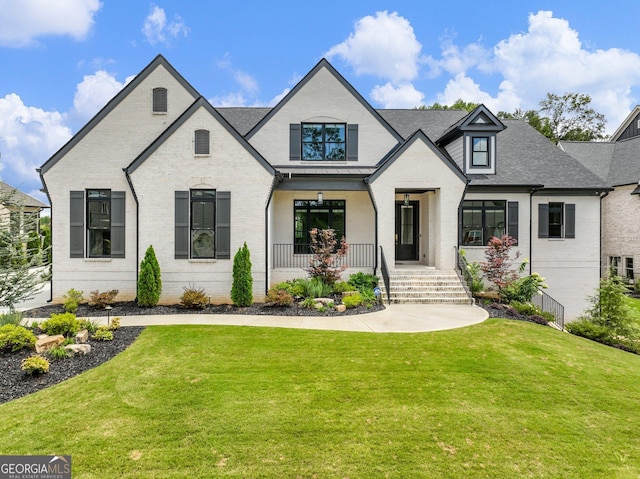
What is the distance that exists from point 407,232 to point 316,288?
630cm

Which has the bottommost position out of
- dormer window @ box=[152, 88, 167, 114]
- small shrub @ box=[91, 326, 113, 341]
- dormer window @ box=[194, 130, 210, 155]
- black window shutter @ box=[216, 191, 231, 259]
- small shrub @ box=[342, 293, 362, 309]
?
small shrub @ box=[91, 326, 113, 341]

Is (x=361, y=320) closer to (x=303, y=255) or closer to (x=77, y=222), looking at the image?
(x=303, y=255)

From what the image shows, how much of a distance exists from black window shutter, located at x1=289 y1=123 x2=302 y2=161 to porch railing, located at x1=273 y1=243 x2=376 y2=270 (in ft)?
12.6

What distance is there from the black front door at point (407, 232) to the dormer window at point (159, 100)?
10.5 meters

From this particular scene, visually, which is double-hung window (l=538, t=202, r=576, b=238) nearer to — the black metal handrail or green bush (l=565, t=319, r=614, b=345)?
green bush (l=565, t=319, r=614, b=345)

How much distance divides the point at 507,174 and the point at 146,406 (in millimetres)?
15547

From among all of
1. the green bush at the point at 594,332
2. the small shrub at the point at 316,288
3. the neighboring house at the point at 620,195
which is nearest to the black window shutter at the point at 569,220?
the green bush at the point at 594,332

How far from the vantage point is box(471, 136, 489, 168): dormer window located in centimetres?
1501

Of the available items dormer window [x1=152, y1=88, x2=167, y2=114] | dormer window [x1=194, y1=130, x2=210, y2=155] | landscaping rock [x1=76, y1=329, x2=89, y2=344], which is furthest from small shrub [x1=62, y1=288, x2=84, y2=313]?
dormer window [x1=152, y1=88, x2=167, y2=114]

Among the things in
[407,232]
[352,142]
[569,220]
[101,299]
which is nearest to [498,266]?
[407,232]

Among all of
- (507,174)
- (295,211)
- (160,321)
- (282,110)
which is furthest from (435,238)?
(160,321)

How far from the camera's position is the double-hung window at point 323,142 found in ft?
49.4

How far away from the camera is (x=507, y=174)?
15.1 m

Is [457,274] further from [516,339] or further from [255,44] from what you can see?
[255,44]
